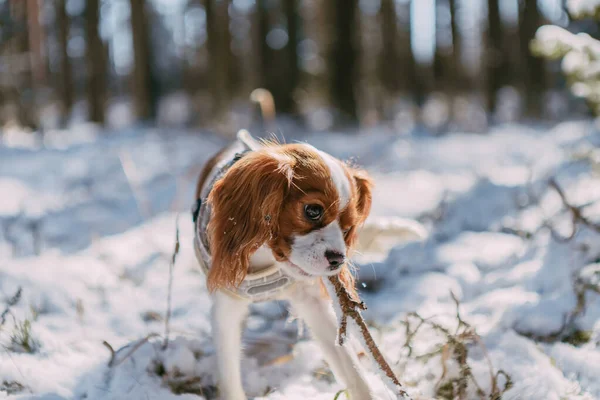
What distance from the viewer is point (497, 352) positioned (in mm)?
1955

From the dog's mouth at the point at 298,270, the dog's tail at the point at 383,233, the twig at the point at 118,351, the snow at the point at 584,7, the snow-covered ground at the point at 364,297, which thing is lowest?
the snow-covered ground at the point at 364,297

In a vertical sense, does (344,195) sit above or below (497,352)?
above

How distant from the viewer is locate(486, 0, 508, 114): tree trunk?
10539mm

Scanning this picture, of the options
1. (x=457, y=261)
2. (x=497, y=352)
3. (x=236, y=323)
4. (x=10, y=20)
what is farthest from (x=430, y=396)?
(x=10, y=20)

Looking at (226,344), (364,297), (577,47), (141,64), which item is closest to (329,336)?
(226,344)

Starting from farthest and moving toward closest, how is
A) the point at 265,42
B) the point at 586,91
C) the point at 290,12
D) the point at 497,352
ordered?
the point at 265,42, the point at 290,12, the point at 586,91, the point at 497,352

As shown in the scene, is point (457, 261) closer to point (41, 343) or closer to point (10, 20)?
point (41, 343)

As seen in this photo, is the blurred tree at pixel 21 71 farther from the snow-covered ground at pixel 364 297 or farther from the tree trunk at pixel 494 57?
the tree trunk at pixel 494 57

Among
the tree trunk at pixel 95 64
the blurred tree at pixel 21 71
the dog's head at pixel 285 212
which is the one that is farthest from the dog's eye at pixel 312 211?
the blurred tree at pixel 21 71

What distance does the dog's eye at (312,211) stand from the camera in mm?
1414

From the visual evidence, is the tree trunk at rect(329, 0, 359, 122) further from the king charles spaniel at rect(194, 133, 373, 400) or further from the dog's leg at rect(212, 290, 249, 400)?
the dog's leg at rect(212, 290, 249, 400)

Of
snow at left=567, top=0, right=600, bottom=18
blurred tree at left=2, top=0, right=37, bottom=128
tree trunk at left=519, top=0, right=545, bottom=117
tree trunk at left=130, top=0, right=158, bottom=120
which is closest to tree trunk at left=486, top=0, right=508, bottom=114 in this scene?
tree trunk at left=519, top=0, right=545, bottom=117

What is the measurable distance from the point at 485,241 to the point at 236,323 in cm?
201

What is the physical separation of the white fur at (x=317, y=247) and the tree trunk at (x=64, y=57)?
13.0 meters
